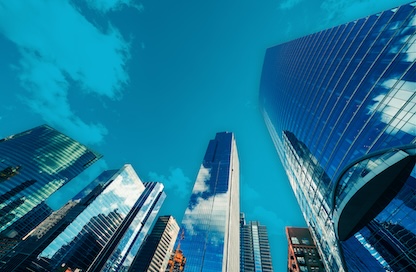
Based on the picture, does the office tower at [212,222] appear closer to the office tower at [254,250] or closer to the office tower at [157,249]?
the office tower at [254,250]

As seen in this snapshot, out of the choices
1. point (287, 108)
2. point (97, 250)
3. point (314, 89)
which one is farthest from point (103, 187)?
point (314, 89)

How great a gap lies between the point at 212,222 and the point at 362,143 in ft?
298

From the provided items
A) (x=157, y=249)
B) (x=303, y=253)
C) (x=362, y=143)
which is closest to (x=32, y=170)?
(x=157, y=249)

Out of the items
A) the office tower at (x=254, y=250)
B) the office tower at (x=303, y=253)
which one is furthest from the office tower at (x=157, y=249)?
the office tower at (x=303, y=253)

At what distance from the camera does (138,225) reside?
6373 inches

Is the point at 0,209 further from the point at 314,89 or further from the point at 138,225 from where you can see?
the point at 314,89

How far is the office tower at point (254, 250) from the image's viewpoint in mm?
136625

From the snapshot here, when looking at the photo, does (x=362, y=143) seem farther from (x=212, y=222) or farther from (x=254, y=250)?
(x=254, y=250)

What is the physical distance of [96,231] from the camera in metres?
125

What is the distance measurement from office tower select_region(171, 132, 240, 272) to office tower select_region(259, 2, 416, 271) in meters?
49.4

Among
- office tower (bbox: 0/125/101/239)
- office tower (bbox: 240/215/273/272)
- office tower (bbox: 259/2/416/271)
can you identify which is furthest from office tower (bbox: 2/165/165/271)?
office tower (bbox: 259/2/416/271)

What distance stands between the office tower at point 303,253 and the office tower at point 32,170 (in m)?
118

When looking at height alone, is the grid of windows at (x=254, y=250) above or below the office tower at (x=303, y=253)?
above

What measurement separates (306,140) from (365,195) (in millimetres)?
32789
